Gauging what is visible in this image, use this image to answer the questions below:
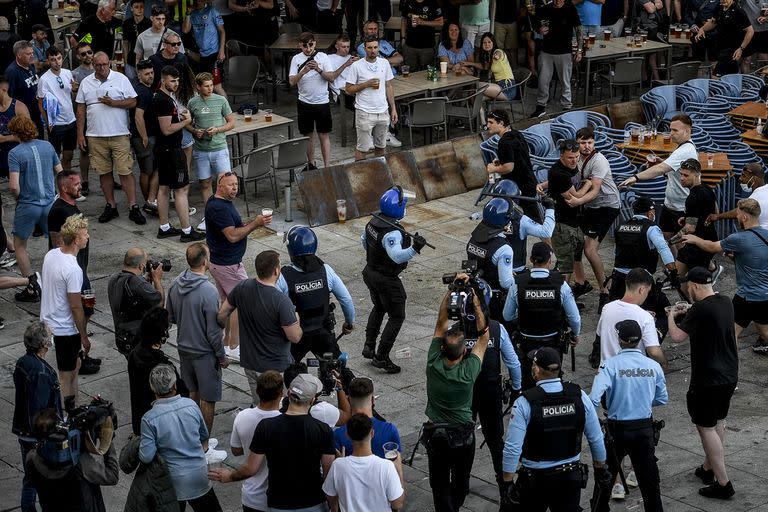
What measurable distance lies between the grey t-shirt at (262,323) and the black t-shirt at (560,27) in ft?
33.8

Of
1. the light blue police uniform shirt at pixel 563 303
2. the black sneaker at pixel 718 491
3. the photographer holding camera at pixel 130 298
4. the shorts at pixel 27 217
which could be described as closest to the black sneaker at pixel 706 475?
the black sneaker at pixel 718 491

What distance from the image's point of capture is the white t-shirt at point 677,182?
42.8ft

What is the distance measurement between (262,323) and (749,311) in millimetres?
4673

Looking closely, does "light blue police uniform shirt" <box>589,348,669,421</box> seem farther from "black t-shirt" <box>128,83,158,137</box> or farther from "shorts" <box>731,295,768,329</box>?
"black t-shirt" <box>128,83,158,137</box>

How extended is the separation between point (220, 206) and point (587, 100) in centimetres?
1017

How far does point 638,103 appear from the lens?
1806 cm

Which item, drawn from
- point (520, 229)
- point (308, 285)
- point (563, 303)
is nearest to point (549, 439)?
point (563, 303)

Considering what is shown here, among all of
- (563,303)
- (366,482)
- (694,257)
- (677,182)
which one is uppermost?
(677,182)

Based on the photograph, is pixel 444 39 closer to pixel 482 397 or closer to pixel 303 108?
→ pixel 303 108

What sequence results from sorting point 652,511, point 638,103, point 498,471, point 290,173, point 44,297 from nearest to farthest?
point 652,511 < point 498,471 < point 44,297 < point 290,173 < point 638,103

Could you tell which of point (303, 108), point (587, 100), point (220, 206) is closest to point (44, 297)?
point (220, 206)

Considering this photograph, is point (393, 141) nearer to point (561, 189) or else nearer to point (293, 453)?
point (561, 189)

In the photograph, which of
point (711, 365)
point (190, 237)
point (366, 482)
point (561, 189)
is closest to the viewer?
point (366, 482)

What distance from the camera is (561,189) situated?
12781 mm
